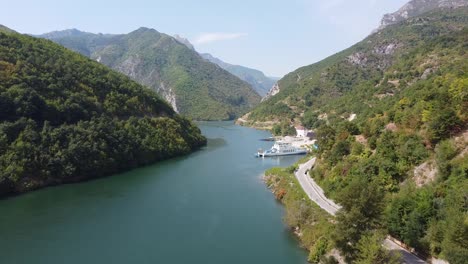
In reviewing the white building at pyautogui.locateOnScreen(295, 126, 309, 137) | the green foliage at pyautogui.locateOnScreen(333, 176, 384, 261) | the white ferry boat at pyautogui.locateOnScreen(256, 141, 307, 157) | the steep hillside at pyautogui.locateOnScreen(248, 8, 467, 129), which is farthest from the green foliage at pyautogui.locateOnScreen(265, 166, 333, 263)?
the steep hillside at pyautogui.locateOnScreen(248, 8, 467, 129)

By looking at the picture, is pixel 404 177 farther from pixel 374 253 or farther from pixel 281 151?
pixel 281 151

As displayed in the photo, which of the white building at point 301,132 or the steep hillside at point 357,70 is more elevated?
the steep hillside at point 357,70

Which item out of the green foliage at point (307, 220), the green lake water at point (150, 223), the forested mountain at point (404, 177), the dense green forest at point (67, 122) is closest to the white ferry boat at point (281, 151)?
the dense green forest at point (67, 122)

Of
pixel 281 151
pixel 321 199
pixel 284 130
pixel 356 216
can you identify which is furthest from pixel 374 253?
pixel 284 130

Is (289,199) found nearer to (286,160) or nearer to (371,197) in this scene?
(371,197)

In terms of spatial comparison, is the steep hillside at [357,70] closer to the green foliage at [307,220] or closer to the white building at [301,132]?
the white building at [301,132]

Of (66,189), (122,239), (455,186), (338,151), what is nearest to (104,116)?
(66,189)
